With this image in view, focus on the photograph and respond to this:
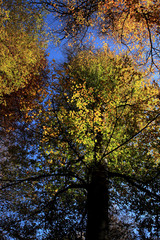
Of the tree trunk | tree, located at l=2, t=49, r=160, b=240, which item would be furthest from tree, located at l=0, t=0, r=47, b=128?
the tree trunk

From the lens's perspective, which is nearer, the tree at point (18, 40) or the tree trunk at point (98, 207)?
the tree trunk at point (98, 207)

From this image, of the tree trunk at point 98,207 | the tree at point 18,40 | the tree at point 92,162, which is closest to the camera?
the tree trunk at point 98,207

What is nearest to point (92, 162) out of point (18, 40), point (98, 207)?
point (98, 207)

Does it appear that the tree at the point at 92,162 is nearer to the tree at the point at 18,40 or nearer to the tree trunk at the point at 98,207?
the tree trunk at the point at 98,207

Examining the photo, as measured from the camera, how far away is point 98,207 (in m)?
4.38

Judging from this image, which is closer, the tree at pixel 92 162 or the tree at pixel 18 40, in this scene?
the tree at pixel 92 162

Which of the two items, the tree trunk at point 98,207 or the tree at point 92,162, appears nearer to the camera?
the tree trunk at point 98,207

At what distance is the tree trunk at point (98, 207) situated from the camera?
3.83 meters

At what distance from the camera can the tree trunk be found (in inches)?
151

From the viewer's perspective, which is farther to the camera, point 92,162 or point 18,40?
point 18,40

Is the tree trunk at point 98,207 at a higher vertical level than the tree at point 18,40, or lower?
lower

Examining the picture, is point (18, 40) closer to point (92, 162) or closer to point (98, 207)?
point (92, 162)

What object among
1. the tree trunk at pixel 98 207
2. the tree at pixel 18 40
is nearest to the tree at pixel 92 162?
the tree trunk at pixel 98 207

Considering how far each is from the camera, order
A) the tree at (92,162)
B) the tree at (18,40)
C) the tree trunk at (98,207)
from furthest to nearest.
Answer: the tree at (18,40)
the tree at (92,162)
the tree trunk at (98,207)
